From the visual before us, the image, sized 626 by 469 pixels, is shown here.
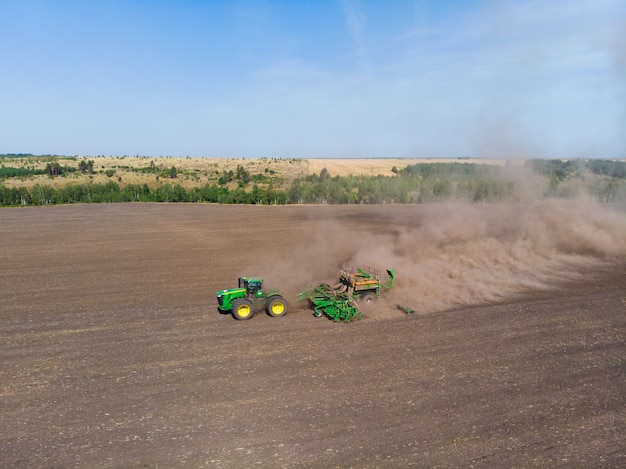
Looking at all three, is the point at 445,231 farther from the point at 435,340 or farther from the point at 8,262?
the point at 8,262

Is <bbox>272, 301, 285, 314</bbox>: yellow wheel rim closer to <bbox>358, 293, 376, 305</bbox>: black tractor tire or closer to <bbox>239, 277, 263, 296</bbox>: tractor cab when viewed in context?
<bbox>239, 277, 263, 296</bbox>: tractor cab

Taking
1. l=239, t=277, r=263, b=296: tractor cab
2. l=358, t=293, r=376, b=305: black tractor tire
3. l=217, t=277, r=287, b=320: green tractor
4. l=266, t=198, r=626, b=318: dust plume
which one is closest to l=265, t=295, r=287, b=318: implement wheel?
l=217, t=277, r=287, b=320: green tractor

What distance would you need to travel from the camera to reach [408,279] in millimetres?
22828

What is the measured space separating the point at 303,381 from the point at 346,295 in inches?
263

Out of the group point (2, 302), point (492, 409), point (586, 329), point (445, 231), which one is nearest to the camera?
point (492, 409)

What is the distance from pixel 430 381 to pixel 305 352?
416cm

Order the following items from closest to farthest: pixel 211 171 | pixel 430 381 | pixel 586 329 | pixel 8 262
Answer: pixel 430 381
pixel 586 329
pixel 8 262
pixel 211 171

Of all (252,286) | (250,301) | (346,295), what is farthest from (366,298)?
(250,301)

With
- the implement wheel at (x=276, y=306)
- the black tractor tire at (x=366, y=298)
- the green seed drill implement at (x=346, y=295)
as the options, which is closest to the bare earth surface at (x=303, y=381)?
the implement wheel at (x=276, y=306)

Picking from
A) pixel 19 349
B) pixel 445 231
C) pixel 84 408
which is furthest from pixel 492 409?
pixel 445 231

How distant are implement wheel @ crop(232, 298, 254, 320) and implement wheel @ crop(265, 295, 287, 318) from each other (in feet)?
2.27

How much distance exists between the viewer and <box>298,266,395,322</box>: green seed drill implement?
1800cm

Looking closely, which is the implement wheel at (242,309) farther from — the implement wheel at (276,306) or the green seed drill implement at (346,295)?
the green seed drill implement at (346,295)

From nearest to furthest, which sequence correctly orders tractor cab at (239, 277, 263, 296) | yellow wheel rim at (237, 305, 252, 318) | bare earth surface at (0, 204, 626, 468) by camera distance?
bare earth surface at (0, 204, 626, 468)
yellow wheel rim at (237, 305, 252, 318)
tractor cab at (239, 277, 263, 296)
